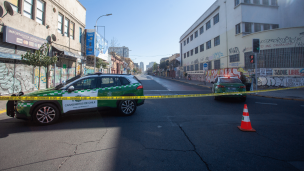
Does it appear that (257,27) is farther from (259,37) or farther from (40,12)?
(40,12)

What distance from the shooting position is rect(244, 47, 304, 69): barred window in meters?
17.1

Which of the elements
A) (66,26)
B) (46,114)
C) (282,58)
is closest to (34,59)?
(46,114)

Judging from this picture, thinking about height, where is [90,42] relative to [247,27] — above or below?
below

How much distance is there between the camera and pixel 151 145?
3.70m

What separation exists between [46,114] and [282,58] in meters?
22.2

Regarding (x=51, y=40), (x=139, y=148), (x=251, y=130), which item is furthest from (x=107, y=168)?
(x=51, y=40)

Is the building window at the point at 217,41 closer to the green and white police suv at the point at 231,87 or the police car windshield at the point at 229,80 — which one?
the police car windshield at the point at 229,80

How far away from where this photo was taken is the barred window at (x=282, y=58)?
17112mm

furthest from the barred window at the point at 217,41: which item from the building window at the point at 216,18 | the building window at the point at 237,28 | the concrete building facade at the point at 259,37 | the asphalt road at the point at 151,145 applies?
the asphalt road at the point at 151,145

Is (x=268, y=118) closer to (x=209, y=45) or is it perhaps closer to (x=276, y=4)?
(x=276, y=4)

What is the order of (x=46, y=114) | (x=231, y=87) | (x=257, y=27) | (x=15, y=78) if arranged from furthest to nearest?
(x=257, y=27), (x=15, y=78), (x=231, y=87), (x=46, y=114)

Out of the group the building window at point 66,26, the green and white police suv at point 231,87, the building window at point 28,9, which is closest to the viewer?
the green and white police suv at point 231,87

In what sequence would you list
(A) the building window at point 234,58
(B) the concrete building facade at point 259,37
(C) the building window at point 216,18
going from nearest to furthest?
(B) the concrete building facade at point 259,37 < (A) the building window at point 234,58 < (C) the building window at point 216,18

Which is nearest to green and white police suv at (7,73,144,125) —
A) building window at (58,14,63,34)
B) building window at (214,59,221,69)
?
building window at (58,14,63,34)
